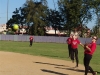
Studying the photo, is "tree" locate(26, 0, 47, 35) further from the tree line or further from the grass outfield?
the grass outfield

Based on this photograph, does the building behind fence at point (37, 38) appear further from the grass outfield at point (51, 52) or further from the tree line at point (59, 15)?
the grass outfield at point (51, 52)

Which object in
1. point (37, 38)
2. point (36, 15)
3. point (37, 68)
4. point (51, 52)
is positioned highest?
point (36, 15)

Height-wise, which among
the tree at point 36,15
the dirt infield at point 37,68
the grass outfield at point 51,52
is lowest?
the grass outfield at point 51,52

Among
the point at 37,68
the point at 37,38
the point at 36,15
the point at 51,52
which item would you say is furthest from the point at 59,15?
the point at 37,68

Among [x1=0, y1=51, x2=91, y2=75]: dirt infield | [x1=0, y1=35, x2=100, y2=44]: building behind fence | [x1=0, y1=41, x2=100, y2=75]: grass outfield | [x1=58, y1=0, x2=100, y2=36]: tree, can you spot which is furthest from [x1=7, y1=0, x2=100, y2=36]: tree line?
[x1=0, y1=51, x2=91, y2=75]: dirt infield

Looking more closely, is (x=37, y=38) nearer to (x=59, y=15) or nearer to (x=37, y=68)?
(x=59, y=15)

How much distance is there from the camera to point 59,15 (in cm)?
8862

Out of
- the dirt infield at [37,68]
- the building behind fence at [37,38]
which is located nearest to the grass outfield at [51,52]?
the dirt infield at [37,68]

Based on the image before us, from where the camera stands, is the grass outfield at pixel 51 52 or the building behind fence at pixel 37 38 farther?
the building behind fence at pixel 37 38

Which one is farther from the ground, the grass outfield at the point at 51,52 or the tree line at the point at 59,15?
the tree line at the point at 59,15

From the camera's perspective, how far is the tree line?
78.9 meters

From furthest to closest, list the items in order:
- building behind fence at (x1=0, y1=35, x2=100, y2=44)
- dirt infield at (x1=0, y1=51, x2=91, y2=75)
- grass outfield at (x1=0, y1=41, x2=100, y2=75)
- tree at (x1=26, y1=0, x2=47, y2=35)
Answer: tree at (x1=26, y1=0, x2=47, y2=35) → building behind fence at (x1=0, y1=35, x2=100, y2=44) → grass outfield at (x1=0, y1=41, x2=100, y2=75) → dirt infield at (x1=0, y1=51, x2=91, y2=75)

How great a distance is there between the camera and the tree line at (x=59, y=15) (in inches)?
3108

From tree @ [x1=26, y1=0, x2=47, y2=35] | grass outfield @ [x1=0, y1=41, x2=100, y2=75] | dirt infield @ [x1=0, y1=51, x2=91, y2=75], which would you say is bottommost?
grass outfield @ [x1=0, y1=41, x2=100, y2=75]
